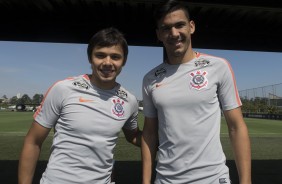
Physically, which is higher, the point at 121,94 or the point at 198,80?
the point at 198,80

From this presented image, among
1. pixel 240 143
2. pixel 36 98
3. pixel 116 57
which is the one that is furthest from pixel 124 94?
pixel 36 98

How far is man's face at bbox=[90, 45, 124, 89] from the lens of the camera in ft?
8.51

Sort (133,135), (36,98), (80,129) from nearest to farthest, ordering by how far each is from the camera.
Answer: (80,129), (133,135), (36,98)

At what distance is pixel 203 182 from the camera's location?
8.18 ft

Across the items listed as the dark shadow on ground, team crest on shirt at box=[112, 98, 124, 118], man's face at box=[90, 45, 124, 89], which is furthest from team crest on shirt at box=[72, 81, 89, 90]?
the dark shadow on ground

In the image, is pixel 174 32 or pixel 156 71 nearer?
pixel 174 32

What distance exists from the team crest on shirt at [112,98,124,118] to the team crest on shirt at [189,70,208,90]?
0.60 meters

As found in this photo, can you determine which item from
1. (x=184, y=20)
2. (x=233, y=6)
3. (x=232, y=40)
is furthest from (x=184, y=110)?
(x=232, y=40)

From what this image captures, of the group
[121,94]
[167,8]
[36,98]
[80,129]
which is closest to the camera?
[80,129]

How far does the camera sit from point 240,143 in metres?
2.61

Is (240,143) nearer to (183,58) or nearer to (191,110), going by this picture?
(191,110)

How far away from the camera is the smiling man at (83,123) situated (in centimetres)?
252

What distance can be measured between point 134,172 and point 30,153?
6318 mm

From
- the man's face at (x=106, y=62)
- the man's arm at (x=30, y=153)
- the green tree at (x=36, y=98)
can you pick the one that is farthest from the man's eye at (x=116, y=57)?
the green tree at (x=36, y=98)
